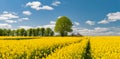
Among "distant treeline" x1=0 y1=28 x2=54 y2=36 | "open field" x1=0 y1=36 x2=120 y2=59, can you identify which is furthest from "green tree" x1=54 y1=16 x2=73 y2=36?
"open field" x1=0 y1=36 x2=120 y2=59

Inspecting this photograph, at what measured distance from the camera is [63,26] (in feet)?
304

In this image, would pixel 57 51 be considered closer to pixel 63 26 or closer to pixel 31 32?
pixel 63 26

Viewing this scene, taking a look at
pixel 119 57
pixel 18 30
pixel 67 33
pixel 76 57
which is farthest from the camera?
pixel 18 30

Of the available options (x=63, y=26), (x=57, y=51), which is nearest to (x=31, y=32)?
(x=63, y=26)

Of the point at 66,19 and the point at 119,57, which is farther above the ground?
the point at 66,19

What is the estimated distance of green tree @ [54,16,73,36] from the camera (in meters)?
90.9

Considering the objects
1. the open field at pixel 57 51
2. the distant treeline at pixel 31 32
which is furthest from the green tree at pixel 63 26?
the open field at pixel 57 51

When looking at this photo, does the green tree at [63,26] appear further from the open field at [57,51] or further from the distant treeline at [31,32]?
the open field at [57,51]

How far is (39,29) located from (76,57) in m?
114

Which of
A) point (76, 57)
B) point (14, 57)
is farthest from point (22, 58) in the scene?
point (76, 57)

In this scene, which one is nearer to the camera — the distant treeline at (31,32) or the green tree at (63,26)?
the green tree at (63,26)

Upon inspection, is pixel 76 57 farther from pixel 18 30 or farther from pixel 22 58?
pixel 18 30

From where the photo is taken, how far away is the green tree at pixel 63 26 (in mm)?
90875

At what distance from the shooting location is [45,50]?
1939 cm
